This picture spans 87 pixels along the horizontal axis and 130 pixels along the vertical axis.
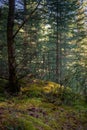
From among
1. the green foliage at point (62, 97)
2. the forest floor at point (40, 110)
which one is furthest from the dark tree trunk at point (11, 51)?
the green foliage at point (62, 97)

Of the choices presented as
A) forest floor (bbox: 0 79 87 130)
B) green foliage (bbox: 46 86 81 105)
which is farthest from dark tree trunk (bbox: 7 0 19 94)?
green foliage (bbox: 46 86 81 105)

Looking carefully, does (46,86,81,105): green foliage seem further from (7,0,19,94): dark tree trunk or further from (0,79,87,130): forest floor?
(7,0,19,94): dark tree trunk

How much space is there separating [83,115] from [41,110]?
1.55 m

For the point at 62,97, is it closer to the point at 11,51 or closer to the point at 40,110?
the point at 40,110

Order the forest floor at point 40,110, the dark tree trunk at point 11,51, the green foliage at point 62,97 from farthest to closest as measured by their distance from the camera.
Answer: the green foliage at point 62,97 < the dark tree trunk at point 11,51 < the forest floor at point 40,110

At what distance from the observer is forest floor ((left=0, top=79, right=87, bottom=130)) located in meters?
4.68

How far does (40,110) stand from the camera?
Result: 20.5 feet

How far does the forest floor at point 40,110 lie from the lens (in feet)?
15.4

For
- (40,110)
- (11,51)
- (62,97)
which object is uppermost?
(11,51)

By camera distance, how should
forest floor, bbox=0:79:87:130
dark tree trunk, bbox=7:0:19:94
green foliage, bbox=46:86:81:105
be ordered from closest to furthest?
forest floor, bbox=0:79:87:130
dark tree trunk, bbox=7:0:19:94
green foliage, bbox=46:86:81:105

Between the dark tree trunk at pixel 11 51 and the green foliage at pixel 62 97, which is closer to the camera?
the dark tree trunk at pixel 11 51

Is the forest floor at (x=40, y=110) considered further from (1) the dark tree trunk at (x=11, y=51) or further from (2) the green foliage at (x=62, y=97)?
(1) the dark tree trunk at (x=11, y=51)

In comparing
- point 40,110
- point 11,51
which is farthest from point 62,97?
point 11,51

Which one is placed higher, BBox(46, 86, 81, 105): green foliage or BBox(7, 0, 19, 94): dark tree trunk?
BBox(7, 0, 19, 94): dark tree trunk
